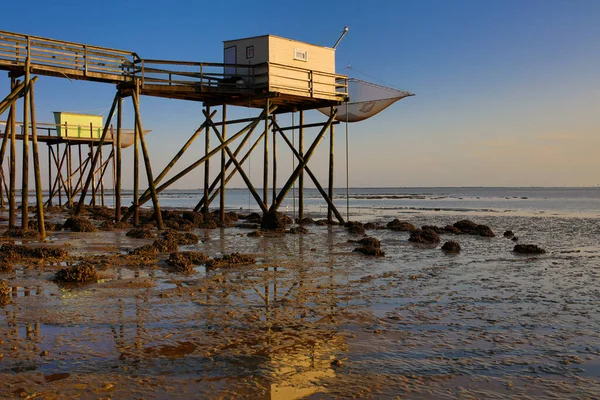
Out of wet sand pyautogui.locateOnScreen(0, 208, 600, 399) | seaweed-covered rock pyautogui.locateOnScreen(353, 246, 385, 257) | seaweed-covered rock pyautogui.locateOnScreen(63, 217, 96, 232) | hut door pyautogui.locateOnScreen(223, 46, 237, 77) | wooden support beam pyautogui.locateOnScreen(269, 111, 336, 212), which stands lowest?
wet sand pyautogui.locateOnScreen(0, 208, 600, 399)

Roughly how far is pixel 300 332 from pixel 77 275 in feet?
17.7

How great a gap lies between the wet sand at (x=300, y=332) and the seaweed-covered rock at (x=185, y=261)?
31 cm

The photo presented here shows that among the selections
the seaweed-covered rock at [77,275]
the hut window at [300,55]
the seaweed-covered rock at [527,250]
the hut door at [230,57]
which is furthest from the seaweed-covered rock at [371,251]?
the hut door at [230,57]

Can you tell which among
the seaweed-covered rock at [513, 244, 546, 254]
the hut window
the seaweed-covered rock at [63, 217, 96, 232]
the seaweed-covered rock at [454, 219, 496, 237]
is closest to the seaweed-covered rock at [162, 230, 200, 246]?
the seaweed-covered rock at [63, 217, 96, 232]

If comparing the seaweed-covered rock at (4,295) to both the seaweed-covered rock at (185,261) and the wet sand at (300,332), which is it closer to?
the wet sand at (300,332)

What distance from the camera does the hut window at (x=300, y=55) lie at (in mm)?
22938

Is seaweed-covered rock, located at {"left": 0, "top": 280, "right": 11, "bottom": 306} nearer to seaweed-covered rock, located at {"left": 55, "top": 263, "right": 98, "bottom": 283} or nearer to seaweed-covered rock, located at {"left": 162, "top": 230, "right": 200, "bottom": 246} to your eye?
seaweed-covered rock, located at {"left": 55, "top": 263, "right": 98, "bottom": 283}

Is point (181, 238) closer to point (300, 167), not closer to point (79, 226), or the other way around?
point (79, 226)

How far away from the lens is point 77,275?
1029 centimetres

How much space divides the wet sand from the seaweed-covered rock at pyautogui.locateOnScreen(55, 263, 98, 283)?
0.29 meters

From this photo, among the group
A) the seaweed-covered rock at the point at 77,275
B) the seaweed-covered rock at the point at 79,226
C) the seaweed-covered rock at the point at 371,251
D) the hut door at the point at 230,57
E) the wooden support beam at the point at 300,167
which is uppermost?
the hut door at the point at 230,57

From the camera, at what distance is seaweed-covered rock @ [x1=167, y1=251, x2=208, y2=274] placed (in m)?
12.0

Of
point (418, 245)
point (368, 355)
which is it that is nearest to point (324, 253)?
point (418, 245)

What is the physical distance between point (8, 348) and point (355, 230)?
17922 millimetres
